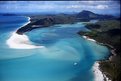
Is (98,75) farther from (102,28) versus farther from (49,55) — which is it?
(102,28)

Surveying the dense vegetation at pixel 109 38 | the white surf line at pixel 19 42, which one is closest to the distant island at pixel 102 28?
the dense vegetation at pixel 109 38

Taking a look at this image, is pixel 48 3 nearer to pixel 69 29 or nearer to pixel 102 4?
pixel 69 29

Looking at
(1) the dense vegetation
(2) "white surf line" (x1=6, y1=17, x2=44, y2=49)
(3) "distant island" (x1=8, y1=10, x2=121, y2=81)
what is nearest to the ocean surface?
(2) "white surf line" (x1=6, y1=17, x2=44, y2=49)

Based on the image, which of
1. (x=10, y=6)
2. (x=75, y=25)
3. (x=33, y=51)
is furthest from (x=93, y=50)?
(x=10, y=6)

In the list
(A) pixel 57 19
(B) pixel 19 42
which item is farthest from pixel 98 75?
(B) pixel 19 42

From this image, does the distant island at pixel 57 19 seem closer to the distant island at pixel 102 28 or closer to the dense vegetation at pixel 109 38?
the distant island at pixel 102 28

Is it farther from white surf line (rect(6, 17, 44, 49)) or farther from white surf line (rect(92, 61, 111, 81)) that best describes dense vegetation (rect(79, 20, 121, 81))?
white surf line (rect(6, 17, 44, 49))
